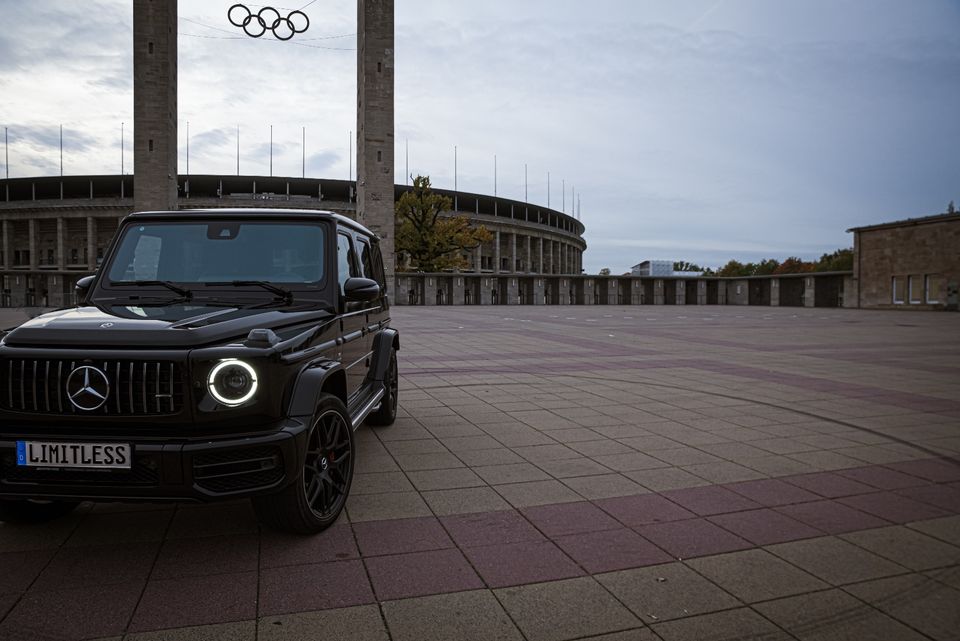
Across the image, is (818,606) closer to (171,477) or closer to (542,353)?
(171,477)

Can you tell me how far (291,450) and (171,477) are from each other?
53 cm

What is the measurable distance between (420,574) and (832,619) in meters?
1.82

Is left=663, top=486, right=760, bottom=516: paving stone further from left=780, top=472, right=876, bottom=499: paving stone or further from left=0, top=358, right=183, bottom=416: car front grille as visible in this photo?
left=0, top=358, right=183, bottom=416: car front grille

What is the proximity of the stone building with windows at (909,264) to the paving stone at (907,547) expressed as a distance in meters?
40.3

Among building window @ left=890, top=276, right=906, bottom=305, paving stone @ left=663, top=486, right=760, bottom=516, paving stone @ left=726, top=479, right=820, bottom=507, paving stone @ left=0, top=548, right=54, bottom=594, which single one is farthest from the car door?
building window @ left=890, top=276, right=906, bottom=305

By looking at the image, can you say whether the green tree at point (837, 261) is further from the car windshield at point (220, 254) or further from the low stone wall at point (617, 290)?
the car windshield at point (220, 254)

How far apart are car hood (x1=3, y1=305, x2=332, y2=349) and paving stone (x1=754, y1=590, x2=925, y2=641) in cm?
277

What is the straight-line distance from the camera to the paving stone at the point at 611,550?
3283 millimetres

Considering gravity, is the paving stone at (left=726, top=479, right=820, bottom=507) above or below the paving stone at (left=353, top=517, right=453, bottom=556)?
above

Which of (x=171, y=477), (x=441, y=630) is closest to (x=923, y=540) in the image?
(x=441, y=630)

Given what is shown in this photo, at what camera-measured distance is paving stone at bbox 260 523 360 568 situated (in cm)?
331

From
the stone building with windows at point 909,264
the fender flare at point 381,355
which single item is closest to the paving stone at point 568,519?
the fender flare at point 381,355

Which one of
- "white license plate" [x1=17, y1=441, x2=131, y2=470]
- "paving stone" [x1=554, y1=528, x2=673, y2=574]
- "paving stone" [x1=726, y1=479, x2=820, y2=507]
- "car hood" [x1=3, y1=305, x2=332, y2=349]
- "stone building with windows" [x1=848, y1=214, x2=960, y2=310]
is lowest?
"paving stone" [x1=554, y1=528, x2=673, y2=574]

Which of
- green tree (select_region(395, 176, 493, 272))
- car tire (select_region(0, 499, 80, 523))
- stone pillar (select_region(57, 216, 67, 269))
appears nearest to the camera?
car tire (select_region(0, 499, 80, 523))
